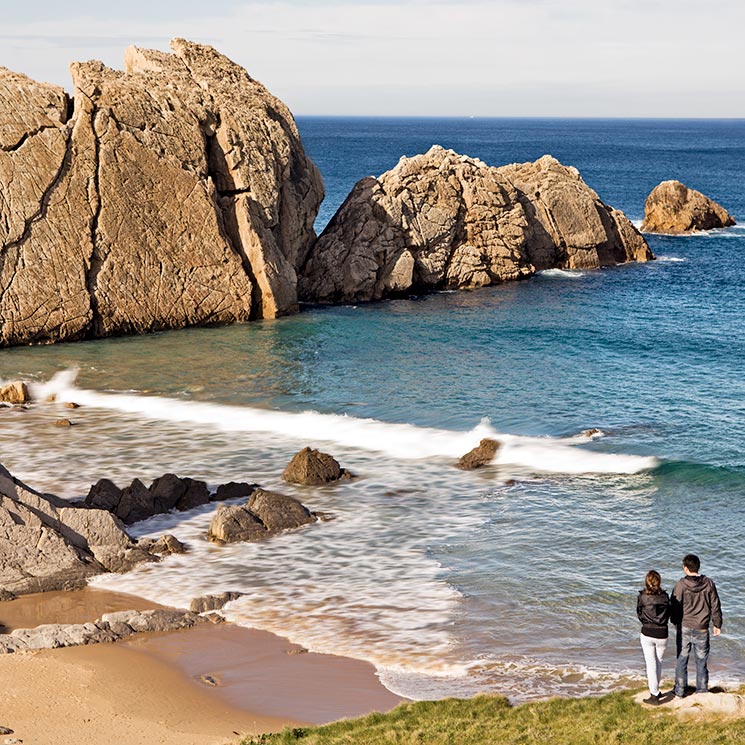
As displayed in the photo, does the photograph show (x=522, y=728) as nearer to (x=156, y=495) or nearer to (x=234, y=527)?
(x=234, y=527)

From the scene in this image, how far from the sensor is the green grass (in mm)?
17250

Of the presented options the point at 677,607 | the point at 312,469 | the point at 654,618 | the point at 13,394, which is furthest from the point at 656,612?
the point at 13,394

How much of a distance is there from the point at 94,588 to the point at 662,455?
1932cm

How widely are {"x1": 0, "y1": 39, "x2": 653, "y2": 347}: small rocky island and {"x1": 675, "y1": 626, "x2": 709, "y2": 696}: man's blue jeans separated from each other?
39328 millimetres

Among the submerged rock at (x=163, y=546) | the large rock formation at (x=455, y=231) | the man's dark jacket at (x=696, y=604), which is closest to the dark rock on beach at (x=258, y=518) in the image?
the submerged rock at (x=163, y=546)

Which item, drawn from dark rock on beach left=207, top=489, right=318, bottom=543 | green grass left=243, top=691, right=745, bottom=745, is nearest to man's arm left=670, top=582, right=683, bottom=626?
green grass left=243, top=691, right=745, bottom=745

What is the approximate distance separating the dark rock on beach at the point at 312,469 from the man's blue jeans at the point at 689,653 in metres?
16.2

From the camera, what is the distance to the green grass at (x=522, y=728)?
A: 56.6ft

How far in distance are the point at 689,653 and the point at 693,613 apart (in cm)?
79

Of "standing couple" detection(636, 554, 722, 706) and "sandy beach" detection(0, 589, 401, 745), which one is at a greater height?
"standing couple" detection(636, 554, 722, 706)

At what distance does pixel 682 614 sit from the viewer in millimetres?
18141

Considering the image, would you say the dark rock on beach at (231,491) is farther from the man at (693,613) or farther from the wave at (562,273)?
the wave at (562,273)

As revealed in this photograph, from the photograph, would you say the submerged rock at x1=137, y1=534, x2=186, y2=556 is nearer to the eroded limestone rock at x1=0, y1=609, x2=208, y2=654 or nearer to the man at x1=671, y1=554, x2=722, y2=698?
the eroded limestone rock at x1=0, y1=609, x2=208, y2=654

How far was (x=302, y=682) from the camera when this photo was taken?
2062cm
